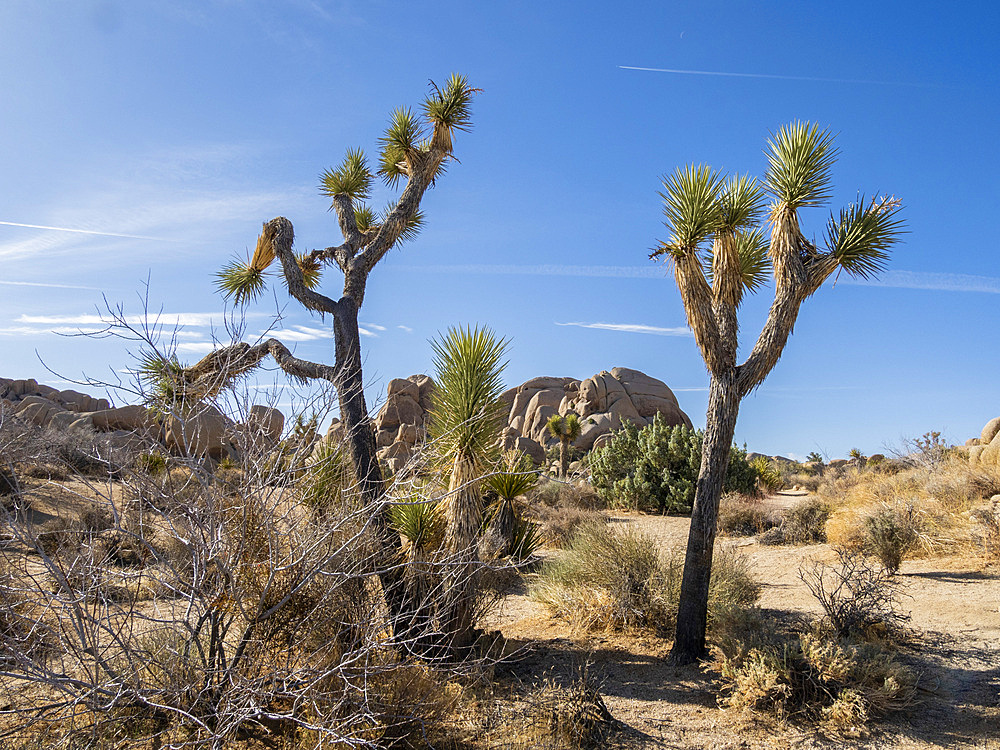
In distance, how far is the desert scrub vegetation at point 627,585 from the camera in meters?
7.85

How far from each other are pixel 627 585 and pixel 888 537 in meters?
4.47

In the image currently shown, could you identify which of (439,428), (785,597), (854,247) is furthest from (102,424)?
(854,247)

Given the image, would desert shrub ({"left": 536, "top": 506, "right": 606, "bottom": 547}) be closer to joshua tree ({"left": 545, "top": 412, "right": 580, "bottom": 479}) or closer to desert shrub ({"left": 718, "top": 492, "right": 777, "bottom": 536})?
desert shrub ({"left": 718, "top": 492, "right": 777, "bottom": 536})

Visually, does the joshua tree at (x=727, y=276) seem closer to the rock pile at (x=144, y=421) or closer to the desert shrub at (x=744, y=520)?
the rock pile at (x=144, y=421)

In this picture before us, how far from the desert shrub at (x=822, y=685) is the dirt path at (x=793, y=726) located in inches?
6.3

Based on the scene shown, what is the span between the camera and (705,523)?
263 inches

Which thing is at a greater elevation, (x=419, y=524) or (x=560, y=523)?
(x=419, y=524)

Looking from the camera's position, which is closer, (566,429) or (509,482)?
(509,482)

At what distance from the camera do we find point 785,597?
30.4 ft

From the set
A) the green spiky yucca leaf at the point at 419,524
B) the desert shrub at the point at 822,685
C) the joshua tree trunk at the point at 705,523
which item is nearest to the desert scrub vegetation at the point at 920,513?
the desert shrub at the point at 822,685

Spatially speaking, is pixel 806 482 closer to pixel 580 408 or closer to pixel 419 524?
pixel 580 408

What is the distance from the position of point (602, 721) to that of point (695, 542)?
2.15 metres

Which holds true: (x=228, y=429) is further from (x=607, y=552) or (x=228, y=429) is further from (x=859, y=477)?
(x=859, y=477)

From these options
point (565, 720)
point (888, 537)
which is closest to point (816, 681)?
point (565, 720)
